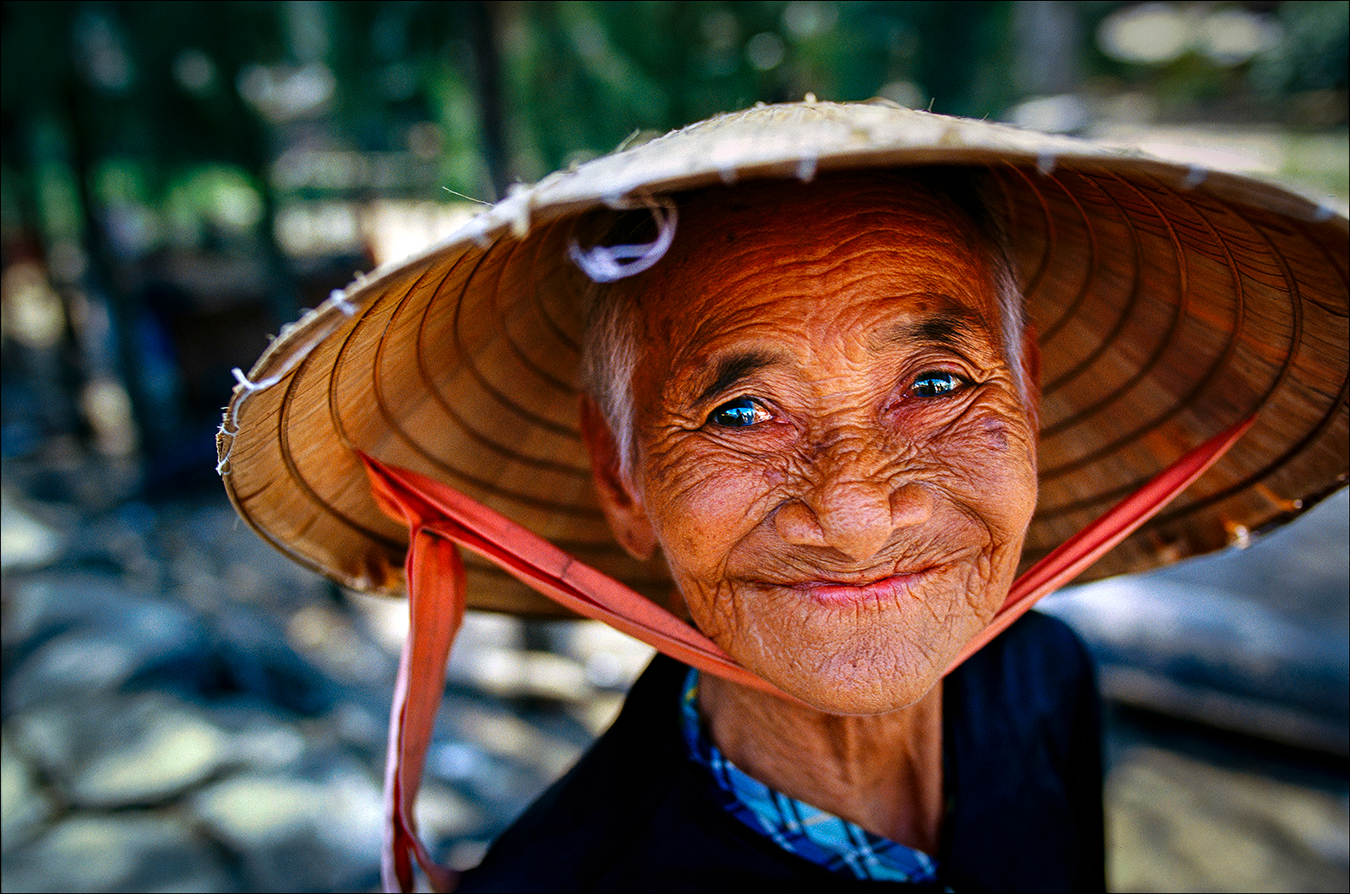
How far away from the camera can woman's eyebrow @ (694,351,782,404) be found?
3.59ft

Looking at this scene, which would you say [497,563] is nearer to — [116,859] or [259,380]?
[259,380]

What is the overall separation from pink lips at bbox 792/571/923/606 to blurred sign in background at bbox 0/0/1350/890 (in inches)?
22.4

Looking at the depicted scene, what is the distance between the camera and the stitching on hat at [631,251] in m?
0.85

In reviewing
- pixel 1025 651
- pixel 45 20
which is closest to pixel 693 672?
pixel 1025 651

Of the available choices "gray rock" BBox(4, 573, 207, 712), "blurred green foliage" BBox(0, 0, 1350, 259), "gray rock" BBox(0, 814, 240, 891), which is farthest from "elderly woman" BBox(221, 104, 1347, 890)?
"blurred green foliage" BBox(0, 0, 1350, 259)

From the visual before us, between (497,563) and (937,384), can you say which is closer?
(937,384)

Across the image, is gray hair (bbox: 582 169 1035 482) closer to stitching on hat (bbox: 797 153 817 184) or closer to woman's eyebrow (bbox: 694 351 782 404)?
woman's eyebrow (bbox: 694 351 782 404)

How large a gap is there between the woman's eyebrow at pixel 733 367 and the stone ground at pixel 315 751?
2.43m

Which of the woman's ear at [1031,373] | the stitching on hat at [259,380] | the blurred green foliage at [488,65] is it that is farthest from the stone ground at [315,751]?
the blurred green foliage at [488,65]

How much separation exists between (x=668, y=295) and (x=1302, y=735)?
12.0ft

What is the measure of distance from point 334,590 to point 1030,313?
5716mm

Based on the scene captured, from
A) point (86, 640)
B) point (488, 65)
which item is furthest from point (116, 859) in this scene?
point (488, 65)

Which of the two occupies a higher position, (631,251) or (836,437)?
(631,251)

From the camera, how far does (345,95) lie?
6.95 m
